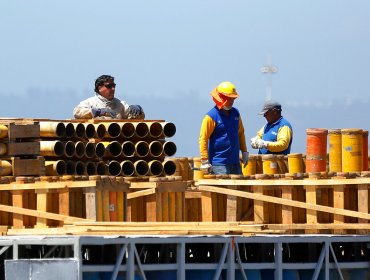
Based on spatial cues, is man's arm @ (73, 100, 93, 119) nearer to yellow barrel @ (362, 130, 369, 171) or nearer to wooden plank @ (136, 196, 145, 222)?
wooden plank @ (136, 196, 145, 222)

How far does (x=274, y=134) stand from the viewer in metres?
25.6

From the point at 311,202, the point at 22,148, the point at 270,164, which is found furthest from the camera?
the point at 270,164

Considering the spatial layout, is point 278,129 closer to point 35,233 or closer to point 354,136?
point 354,136

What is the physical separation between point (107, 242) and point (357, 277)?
436 cm

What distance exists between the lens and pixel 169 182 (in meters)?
22.2

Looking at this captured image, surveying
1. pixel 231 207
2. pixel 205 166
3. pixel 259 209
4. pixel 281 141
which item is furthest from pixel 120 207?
pixel 281 141

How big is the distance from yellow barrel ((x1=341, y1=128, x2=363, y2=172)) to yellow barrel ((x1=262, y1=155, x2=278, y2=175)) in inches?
62.7

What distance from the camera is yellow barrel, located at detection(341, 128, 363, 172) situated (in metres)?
23.4

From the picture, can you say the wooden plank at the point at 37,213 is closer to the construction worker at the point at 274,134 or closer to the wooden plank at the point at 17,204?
the wooden plank at the point at 17,204

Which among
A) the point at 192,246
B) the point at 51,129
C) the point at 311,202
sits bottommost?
the point at 192,246

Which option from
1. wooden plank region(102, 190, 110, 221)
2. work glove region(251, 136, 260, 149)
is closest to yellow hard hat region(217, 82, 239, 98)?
work glove region(251, 136, 260, 149)

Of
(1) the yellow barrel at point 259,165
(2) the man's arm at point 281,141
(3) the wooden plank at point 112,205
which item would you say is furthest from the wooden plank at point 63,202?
(2) the man's arm at point 281,141

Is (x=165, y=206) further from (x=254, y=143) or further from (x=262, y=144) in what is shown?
(x=254, y=143)

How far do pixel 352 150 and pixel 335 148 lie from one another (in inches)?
18.9
